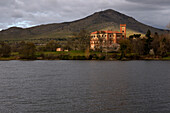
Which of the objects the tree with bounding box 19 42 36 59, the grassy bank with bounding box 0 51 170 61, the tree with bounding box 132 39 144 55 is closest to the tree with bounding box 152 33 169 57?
the grassy bank with bounding box 0 51 170 61

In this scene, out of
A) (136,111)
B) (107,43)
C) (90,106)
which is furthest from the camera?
(107,43)

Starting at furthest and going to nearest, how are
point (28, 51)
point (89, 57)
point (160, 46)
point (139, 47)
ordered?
point (139, 47) → point (28, 51) → point (160, 46) → point (89, 57)

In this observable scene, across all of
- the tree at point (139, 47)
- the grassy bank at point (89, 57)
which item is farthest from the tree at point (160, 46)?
the tree at point (139, 47)

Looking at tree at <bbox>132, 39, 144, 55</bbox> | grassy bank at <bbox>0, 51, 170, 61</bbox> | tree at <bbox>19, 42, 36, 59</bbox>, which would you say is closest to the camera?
grassy bank at <bbox>0, 51, 170, 61</bbox>

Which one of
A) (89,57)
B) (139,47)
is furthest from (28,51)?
(139,47)

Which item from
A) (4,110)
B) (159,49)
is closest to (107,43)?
(159,49)

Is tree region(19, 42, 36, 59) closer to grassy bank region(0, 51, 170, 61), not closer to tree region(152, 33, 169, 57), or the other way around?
grassy bank region(0, 51, 170, 61)

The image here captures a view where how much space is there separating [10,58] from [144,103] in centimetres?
14520

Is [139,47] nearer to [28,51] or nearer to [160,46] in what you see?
[160,46]

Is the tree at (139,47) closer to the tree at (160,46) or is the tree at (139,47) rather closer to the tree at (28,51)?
the tree at (160,46)

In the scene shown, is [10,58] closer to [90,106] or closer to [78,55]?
[78,55]

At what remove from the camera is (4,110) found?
34031 mm

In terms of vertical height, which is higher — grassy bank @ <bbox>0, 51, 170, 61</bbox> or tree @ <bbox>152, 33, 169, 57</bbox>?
tree @ <bbox>152, 33, 169, 57</bbox>

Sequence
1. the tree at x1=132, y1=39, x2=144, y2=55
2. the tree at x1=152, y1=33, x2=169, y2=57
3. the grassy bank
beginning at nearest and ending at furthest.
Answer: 1. the grassy bank
2. the tree at x1=152, y1=33, x2=169, y2=57
3. the tree at x1=132, y1=39, x2=144, y2=55
